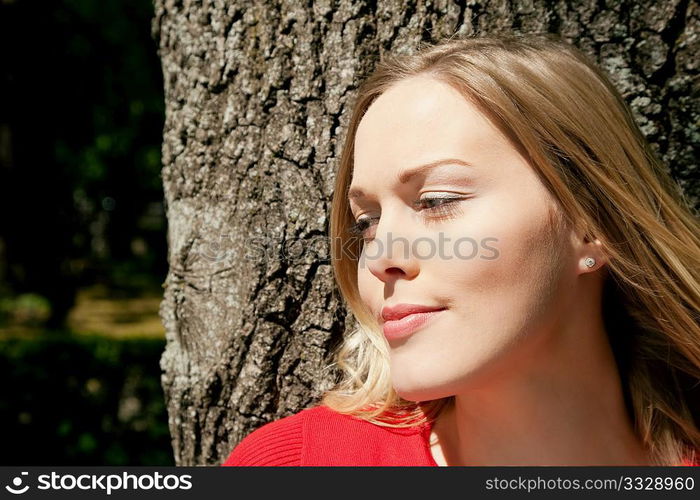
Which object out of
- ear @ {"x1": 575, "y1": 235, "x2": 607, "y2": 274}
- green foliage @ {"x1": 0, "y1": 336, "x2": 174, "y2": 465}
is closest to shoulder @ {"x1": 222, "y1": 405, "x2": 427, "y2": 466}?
ear @ {"x1": 575, "y1": 235, "x2": 607, "y2": 274}

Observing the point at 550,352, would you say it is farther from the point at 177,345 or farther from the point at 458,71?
the point at 177,345

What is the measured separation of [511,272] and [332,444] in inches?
27.4

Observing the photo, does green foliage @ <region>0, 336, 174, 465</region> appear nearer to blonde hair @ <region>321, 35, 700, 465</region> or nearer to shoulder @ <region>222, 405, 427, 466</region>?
shoulder @ <region>222, 405, 427, 466</region>

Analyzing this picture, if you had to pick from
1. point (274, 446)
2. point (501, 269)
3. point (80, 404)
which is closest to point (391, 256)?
point (501, 269)

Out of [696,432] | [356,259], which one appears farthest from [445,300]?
[696,432]

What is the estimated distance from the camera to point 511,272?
1514 millimetres

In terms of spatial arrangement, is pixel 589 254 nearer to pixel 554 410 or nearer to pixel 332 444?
pixel 554 410

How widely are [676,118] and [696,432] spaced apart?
3.08 ft

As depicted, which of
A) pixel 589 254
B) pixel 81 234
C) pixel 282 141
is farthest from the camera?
pixel 81 234

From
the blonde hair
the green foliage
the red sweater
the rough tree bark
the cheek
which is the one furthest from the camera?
the green foliage

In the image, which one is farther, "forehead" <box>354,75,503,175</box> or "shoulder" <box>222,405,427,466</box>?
"shoulder" <box>222,405,427,466</box>

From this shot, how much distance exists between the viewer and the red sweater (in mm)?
1784

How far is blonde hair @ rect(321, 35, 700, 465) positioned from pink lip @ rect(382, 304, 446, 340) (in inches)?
15.6

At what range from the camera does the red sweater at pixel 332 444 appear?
70.2 inches
